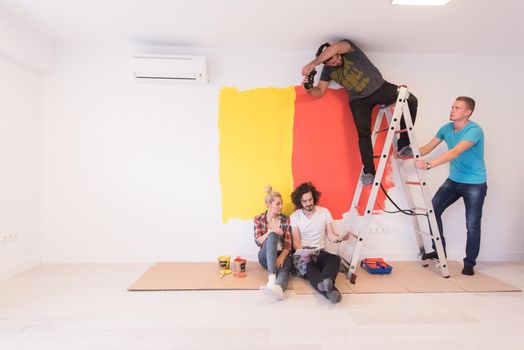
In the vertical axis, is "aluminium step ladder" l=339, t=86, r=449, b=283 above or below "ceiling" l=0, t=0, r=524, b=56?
below

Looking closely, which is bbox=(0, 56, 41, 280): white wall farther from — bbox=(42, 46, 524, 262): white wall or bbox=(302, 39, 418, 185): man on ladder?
bbox=(302, 39, 418, 185): man on ladder

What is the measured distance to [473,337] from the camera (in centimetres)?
169

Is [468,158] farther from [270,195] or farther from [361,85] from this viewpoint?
[270,195]

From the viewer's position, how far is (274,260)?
2.39 metres

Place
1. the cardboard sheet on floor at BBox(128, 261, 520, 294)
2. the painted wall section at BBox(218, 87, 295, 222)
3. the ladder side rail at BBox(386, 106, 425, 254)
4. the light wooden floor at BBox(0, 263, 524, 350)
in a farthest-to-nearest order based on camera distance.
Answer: the painted wall section at BBox(218, 87, 295, 222)
the ladder side rail at BBox(386, 106, 425, 254)
the cardboard sheet on floor at BBox(128, 261, 520, 294)
the light wooden floor at BBox(0, 263, 524, 350)

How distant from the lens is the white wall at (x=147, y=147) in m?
2.93

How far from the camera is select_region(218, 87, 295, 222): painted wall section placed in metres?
2.98

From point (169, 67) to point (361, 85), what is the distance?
1.72 m

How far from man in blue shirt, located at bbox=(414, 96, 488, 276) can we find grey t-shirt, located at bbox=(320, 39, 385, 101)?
0.72 metres

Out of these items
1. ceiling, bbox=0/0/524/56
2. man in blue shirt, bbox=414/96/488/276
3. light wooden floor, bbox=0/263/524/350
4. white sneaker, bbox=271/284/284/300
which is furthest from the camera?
man in blue shirt, bbox=414/96/488/276

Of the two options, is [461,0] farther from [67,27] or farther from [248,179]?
[67,27]

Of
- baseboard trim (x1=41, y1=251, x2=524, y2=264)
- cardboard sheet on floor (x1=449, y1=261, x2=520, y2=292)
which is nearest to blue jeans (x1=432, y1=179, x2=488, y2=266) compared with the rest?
cardboard sheet on floor (x1=449, y1=261, x2=520, y2=292)

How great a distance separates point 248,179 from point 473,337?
80.1 inches

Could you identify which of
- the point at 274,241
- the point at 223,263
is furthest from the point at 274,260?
the point at 223,263
